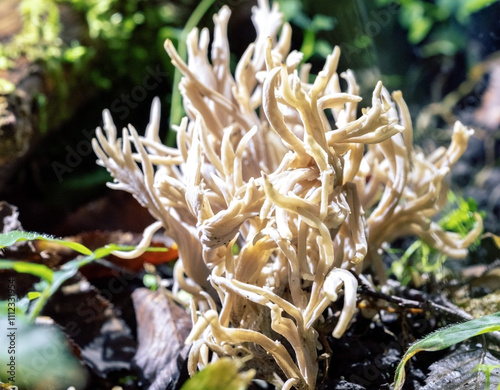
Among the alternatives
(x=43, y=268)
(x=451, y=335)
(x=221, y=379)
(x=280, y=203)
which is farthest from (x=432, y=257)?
(x=43, y=268)

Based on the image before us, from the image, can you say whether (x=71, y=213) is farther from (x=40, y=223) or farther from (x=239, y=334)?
(x=239, y=334)

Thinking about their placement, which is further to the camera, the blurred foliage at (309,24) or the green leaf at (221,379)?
the blurred foliage at (309,24)

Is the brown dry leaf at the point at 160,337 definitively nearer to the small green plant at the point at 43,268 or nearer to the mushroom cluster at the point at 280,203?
the mushroom cluster at the point at 280,203

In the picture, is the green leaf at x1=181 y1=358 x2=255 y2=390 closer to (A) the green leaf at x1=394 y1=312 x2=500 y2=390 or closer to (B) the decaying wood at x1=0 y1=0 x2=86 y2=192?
(A) the green leaf at x1=394 y1=312 x2=500 y2=390

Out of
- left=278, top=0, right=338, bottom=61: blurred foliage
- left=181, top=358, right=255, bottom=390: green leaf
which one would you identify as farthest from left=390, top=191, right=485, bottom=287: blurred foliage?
left=278, top=0, right=338, bottom=61: blurred foliage

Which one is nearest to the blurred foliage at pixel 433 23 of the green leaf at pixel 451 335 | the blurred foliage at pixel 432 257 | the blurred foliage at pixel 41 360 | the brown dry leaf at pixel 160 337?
the blurred foliage at pixel 432 257

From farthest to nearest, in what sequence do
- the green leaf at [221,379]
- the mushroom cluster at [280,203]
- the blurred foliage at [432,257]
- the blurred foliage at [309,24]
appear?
the blurred foliage at [309,24], the blurred foliage at [432,257], the mushroom cluster at [280,203], the green leaf at [221,379]
